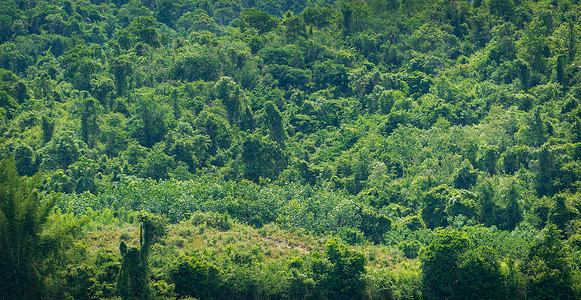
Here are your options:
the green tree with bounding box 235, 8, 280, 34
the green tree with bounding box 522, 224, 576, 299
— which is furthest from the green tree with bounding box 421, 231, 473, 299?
the green tree with bounding box 235, 8, 280, 34

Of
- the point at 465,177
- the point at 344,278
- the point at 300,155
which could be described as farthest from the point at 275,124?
the point at 344,278

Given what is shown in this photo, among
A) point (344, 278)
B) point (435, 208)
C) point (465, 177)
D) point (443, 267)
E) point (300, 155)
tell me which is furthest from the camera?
point (300, 155)

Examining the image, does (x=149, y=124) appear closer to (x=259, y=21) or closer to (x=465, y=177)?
(x=259, y=21)

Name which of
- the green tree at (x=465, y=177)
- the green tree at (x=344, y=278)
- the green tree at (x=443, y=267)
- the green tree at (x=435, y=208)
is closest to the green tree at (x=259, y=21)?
the green tree at (x=465, y=177)

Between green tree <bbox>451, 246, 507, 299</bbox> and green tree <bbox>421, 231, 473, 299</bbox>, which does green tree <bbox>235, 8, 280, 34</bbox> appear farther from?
green tree <bbox>451, 246, 507, 299</bbox>

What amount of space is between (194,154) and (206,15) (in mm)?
29621

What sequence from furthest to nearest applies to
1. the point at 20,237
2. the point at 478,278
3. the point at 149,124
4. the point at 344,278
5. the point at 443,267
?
the point at 149,124 → the point at 344,278 → the point at 443,267 → the point at 478,278 → the point at 20,237

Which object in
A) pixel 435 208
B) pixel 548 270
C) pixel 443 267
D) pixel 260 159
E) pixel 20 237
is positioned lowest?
pixel 260 159

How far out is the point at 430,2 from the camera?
5659 centimetres

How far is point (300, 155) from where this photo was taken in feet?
140

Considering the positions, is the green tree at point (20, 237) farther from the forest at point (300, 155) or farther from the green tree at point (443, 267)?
the green tree at point (443, 267)

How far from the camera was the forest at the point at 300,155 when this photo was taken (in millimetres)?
A: 26281

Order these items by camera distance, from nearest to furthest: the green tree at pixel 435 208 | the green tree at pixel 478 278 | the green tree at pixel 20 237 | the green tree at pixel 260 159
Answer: the green tree at pixel 20 237 → the green tree at pixel 478 278 → the green tree at pixel 435 208 → the green tree at pixel 260 159

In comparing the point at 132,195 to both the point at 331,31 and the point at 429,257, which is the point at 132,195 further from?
the point at 331,31
